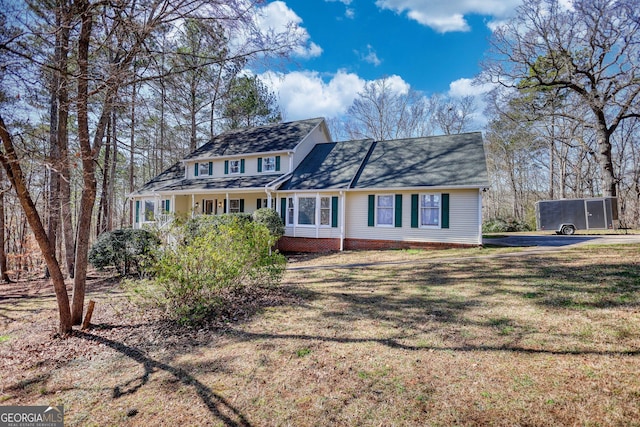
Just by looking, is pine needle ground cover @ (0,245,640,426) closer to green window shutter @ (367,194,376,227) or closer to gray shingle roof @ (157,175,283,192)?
green window shutter @ (367,194,376,227)

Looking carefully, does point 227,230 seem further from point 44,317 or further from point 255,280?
point 44,317

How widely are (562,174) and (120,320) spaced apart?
96.7 feet

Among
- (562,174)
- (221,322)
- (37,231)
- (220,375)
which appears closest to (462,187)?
(221,322)

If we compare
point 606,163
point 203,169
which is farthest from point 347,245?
point 606,163

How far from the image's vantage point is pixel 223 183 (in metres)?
16.4

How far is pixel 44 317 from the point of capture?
246 inches

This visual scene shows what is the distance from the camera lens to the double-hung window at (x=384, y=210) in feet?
43.1

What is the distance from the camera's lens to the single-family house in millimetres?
12227

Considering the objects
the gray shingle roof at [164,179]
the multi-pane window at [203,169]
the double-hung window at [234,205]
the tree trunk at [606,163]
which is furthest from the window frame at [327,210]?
the tree trunk at [606,163]

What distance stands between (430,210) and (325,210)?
4.51 m

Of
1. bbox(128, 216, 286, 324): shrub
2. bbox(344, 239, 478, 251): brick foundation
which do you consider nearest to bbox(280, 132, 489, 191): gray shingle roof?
bbox(344, 239, 478, 251): brick foundation

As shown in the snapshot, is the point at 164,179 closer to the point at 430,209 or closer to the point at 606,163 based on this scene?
the point at 430,209

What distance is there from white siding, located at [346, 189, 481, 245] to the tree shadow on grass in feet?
33.6

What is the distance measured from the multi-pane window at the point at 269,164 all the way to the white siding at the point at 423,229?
16.3ft
